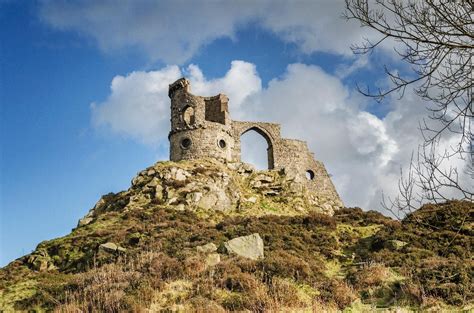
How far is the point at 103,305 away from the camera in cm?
1492

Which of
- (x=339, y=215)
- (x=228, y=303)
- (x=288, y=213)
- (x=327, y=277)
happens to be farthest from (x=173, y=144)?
(x=228, y=303)

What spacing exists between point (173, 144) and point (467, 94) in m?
31.6

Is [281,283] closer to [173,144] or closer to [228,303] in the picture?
[228,303]

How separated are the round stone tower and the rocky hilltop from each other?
1.87 meters

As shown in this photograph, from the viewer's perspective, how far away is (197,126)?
3634 centimetres

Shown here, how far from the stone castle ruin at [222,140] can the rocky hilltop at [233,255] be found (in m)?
2.11

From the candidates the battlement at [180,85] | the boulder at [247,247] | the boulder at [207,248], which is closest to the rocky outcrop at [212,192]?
the battlement at [180,85]

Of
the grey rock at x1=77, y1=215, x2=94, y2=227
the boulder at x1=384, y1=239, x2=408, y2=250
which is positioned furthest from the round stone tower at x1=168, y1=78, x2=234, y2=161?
the boulder at x1=384, y1=239, x2=408, y2=250

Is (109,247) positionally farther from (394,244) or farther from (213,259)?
(394,244)

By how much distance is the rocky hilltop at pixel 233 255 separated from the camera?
14641mm

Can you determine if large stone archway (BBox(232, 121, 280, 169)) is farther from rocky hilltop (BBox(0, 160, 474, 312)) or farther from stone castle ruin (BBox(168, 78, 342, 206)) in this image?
rocky hilltop (BBox(0, 160, 474, 312))

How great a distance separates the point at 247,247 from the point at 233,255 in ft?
3.16

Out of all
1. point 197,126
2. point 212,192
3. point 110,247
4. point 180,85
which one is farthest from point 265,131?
point 110,247

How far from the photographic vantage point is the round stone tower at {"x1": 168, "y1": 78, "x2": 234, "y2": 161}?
1419 inches
